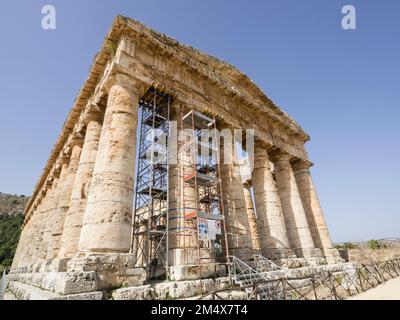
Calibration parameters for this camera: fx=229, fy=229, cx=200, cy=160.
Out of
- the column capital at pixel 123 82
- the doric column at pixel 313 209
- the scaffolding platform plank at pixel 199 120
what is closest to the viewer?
the column capital at pixel 123 82

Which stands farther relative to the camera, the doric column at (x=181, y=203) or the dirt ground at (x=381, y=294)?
the doric column at (x=181, y=203)

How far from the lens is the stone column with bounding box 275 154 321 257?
42.9ft

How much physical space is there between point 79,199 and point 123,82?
5002 millimetres

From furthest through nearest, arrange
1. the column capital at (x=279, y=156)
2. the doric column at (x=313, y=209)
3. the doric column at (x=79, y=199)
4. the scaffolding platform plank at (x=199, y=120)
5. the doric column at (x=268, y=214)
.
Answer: the column capital at (x=279, y=156), the doric column at (x=313, y=209), the doric column at (x=268, y=214), the scaffolding platform plank at (x=199, y=120), the doric column at (x=79, y=199)

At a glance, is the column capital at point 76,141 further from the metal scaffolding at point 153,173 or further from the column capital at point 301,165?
the column capital at point 301,165

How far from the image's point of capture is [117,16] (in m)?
8.74

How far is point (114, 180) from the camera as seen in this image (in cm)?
687

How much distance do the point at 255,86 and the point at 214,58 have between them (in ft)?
12.7

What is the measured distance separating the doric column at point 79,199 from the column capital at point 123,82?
8.28 feet

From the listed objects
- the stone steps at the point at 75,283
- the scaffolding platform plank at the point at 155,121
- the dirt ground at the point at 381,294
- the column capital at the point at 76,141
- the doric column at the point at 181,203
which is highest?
the column capital at the point at 76,141

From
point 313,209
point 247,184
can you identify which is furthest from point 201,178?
point 247,184

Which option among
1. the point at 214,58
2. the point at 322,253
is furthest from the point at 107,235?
the point at 322,253

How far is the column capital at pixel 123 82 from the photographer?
8.41m

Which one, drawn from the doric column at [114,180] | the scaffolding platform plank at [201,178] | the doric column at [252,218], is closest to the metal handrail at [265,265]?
the scaffolding platform plank at [201,178]
